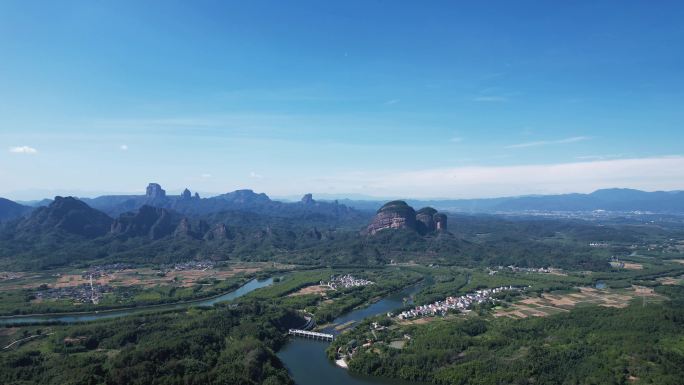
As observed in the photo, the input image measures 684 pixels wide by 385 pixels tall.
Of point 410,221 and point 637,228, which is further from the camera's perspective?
point 637,228

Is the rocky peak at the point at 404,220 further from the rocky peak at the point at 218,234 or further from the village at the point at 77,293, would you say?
the village at the point at 77,293

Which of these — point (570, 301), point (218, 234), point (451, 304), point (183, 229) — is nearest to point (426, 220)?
point (218, 234)

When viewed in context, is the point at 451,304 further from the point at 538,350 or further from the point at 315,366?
the point at 315,366

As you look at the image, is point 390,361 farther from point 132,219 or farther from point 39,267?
point 132,219

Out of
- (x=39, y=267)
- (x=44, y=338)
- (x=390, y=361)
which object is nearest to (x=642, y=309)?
(x=390, y=361)

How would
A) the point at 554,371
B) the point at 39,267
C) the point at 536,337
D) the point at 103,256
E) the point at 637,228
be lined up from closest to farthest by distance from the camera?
the point at 554,371 → the point at 536,337 → the point at 39,267 → the point at 103,256 → the point at 637,228

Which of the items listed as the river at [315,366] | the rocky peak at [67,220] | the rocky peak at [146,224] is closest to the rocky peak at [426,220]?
the rocky peak at [146,224]
